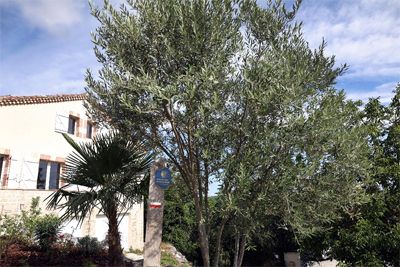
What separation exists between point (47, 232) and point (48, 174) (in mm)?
7121

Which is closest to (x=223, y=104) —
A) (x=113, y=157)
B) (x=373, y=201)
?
(x=113, y=157)

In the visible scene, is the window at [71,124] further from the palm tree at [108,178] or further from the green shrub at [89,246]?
the palm tree at [108,178]

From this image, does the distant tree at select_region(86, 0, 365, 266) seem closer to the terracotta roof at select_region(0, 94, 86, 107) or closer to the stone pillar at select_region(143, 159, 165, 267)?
the stone pillar at select_region(143, 159, 165, 267)

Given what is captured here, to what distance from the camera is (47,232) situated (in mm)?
12594

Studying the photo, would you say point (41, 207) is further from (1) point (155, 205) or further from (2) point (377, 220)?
(2) point (377, 220)

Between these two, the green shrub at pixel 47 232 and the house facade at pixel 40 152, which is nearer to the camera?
the green shrub at pixel 47 232

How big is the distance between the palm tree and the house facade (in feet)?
17.9

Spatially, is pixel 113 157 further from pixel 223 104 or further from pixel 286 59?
pixel 286 59

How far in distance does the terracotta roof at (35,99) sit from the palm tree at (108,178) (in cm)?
778

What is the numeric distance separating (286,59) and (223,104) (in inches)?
58.8

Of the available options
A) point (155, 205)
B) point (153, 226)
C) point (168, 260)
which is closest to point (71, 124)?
point (168, 260)

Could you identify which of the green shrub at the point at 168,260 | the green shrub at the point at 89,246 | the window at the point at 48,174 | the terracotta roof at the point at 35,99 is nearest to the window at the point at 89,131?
the terracotta roof at the point at 35,99

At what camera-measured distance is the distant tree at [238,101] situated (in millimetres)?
6988

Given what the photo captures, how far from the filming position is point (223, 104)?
751cm
